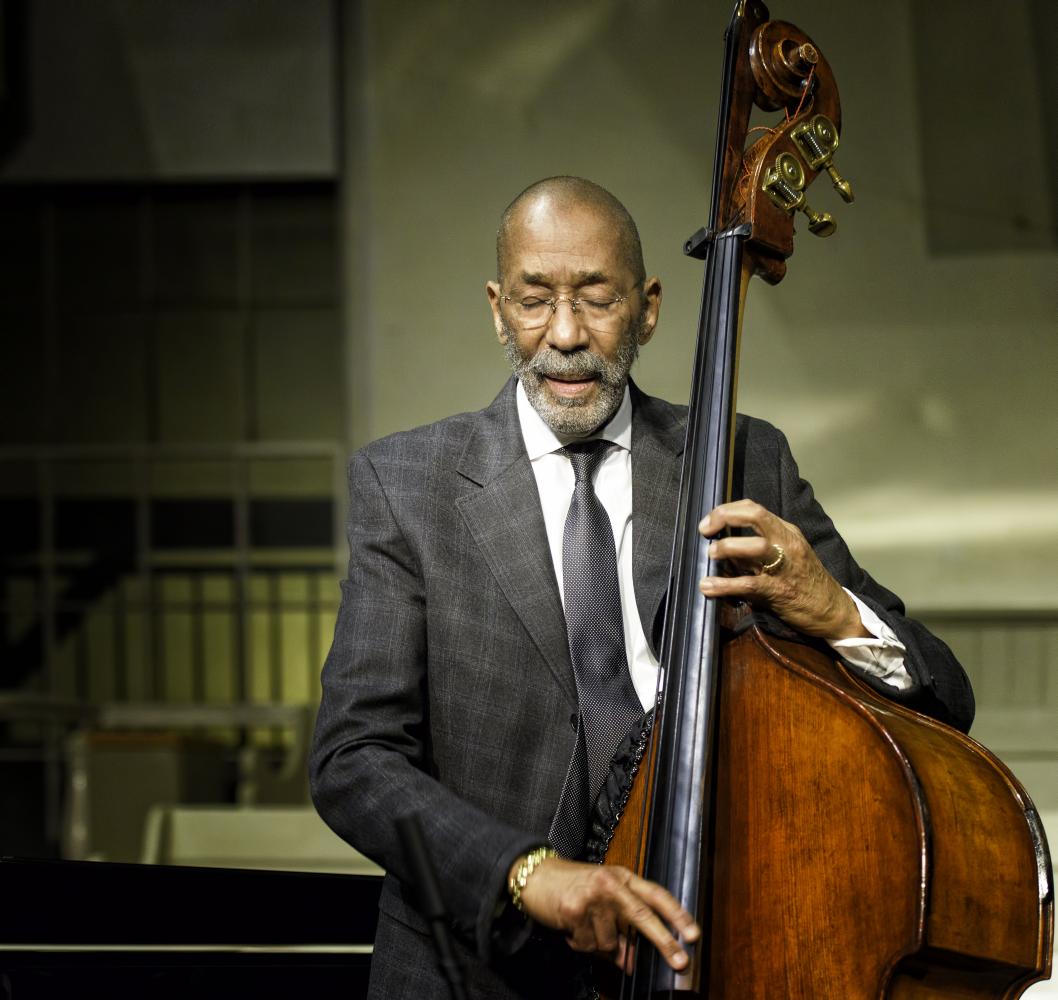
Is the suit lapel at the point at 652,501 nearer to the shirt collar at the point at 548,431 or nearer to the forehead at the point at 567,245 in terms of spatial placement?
the shirt collar at the point at 548,431

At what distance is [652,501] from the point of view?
1.35 metres

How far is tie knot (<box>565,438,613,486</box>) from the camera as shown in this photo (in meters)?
1.36

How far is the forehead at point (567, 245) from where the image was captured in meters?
1.28

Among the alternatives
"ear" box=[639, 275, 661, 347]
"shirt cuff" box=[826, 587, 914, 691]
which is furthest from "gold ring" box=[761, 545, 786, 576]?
"ear" box=[639, 275, 661, 347]

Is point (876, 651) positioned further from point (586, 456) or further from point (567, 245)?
point (567, 245)

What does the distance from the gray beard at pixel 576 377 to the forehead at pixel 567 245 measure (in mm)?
69

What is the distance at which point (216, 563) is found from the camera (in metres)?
5.71

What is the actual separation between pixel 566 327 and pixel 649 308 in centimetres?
14

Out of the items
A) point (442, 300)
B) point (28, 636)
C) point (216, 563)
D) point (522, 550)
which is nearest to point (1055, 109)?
point (442, 300)

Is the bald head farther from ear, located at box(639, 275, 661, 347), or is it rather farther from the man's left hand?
the man's left hand

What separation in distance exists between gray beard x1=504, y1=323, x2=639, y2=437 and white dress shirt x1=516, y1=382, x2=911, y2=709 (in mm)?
44

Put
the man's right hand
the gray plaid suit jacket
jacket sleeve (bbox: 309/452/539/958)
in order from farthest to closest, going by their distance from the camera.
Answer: the gray plaid suit jacket
jacket sleeve (bbox: 309/452/539/958)
the man's right hand

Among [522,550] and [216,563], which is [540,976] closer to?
[522,550]

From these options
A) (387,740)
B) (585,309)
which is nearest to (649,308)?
(585,309)
